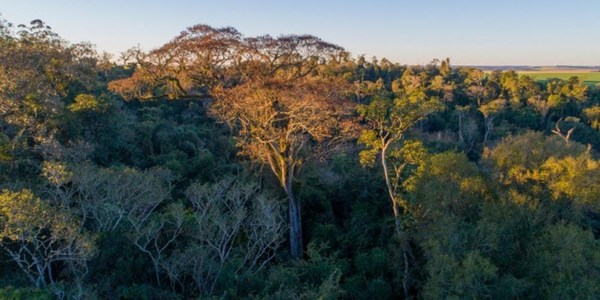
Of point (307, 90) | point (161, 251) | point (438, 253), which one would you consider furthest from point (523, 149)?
point (161, 251)

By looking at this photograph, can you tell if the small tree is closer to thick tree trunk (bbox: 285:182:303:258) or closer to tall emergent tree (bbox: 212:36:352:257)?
tall emergent tree (bbox: 212:36:352:257)

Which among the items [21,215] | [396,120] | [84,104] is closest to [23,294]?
[21,215]

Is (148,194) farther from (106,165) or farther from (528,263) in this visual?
(528,263)

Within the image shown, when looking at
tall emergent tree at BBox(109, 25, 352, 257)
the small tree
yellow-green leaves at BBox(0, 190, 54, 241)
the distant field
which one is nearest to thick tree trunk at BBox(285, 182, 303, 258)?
tall emergent tree at BBox(109, 25, 352, 257)

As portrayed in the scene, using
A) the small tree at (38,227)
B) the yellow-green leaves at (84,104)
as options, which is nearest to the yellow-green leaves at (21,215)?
the small tree at (38,227)

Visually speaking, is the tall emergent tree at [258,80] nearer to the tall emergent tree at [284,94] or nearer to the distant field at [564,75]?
the tall emergent tree at [284,94]

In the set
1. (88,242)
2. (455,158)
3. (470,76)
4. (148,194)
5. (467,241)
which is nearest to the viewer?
(88,242)

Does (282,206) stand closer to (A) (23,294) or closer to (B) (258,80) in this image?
(B) (258,80)

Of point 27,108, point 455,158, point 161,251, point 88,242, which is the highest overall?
point 27,108

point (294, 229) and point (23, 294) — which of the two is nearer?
point (23, 294)
